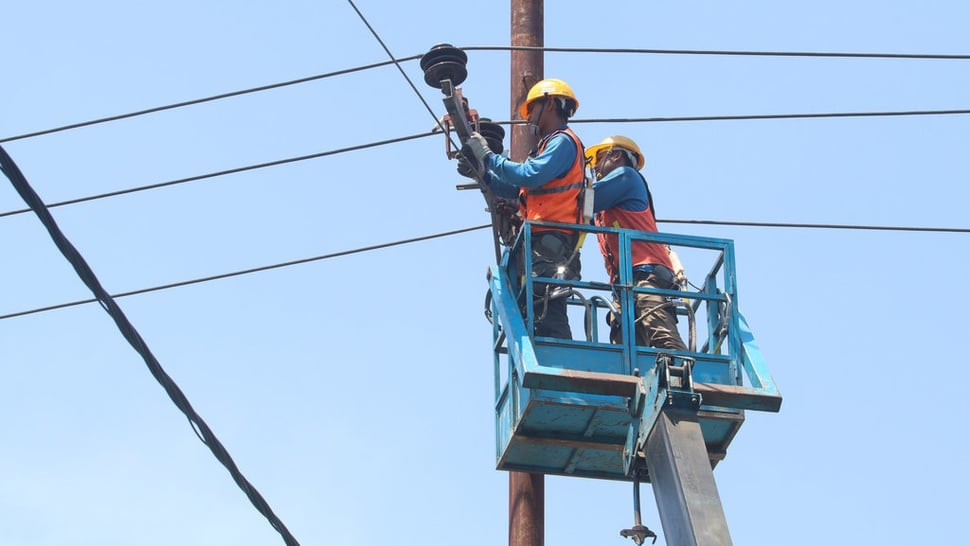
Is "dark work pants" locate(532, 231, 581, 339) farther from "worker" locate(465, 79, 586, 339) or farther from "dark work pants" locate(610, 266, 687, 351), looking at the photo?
"dark work pants" locate(610, 266, 687, 351)

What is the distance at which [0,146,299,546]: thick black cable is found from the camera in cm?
827

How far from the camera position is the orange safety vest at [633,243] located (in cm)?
1133

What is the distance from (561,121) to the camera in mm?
11828

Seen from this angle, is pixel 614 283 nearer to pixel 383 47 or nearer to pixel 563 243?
pixel 563 243

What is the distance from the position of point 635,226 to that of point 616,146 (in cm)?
65

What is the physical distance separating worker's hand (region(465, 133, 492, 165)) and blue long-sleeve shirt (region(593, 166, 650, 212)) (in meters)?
0.76

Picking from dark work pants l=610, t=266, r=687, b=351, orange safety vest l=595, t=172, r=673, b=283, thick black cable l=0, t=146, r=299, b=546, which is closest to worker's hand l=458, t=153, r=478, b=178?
orange safety vest l=595, t=172, r=673, b=283

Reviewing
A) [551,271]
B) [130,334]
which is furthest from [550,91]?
[130,334]

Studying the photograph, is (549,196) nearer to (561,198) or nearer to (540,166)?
(561,198)

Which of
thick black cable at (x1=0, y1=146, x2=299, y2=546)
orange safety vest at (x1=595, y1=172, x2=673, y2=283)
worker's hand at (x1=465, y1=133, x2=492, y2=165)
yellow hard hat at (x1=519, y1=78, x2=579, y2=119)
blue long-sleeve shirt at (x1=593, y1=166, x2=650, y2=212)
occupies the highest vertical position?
yellow hard hat at (x1=519, y1=78, x2=579, y2=119)

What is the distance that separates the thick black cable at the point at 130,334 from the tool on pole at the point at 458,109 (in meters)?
2.80

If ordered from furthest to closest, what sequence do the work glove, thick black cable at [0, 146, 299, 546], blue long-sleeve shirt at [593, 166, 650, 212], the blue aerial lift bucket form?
the work glove → blue long-sleeve shirt at [593, 166, 650, 212] → the blue aerial lift bucket → thick black cable at [0, 146, 299, 546]

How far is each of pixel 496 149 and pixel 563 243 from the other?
4.40 feet

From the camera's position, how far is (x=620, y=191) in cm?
1159
